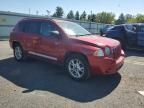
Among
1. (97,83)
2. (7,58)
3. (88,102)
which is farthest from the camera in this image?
(7,58)

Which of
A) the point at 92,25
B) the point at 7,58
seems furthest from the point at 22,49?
the point at 92,25

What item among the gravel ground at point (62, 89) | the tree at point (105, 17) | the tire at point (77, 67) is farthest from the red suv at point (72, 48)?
the tree at point (105, 17)

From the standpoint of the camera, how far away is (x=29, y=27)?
891cm

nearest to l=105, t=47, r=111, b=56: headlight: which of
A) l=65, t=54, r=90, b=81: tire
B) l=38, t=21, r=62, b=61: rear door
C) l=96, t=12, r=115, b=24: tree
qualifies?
l=65, t=54, r=90, b=81: tire

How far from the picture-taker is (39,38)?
318 inches

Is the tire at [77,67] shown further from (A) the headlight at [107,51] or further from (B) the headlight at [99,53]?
(A) the headlight at [107,51]

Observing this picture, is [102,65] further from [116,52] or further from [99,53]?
[116,52]

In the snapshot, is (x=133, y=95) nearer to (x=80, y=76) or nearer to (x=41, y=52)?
(x=80, y=76)

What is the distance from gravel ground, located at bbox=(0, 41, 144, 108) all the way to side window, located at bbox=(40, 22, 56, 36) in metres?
1.26

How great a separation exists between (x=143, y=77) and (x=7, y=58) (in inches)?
225

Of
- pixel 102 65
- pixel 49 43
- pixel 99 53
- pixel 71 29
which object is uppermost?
pixel 71 29

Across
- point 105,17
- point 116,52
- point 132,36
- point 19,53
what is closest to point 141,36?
point 132,36

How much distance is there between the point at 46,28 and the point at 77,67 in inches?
78.8

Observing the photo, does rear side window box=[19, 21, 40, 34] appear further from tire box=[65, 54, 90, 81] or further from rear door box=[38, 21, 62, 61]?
tire box=[65, 54, 90, 81]
